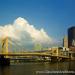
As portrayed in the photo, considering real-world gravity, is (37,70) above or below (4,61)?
below

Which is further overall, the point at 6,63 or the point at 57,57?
the point at 57,57

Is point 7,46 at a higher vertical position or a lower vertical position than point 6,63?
higher

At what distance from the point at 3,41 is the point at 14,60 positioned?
2406cm

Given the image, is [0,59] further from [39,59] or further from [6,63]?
[39,59]

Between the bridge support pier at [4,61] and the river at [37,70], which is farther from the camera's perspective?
the bridge support pier at [4,61]

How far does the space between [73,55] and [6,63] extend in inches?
2899

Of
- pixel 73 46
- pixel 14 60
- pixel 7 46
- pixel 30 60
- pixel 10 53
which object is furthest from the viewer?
pixel 73 46

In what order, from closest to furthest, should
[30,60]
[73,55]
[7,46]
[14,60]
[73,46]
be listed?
[7,46] < [14,60] < [30,60] < [73,55] < [73,46]

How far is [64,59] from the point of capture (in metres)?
130

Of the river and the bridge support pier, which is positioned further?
the bridge support pier

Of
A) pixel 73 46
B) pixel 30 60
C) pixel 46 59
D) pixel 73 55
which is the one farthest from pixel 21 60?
pixel 73 46

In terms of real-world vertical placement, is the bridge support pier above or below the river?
above

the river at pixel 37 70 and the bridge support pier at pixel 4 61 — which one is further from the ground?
the bridge support pier at pixel 4 61

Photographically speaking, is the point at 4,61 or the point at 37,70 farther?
the point at 4,61
